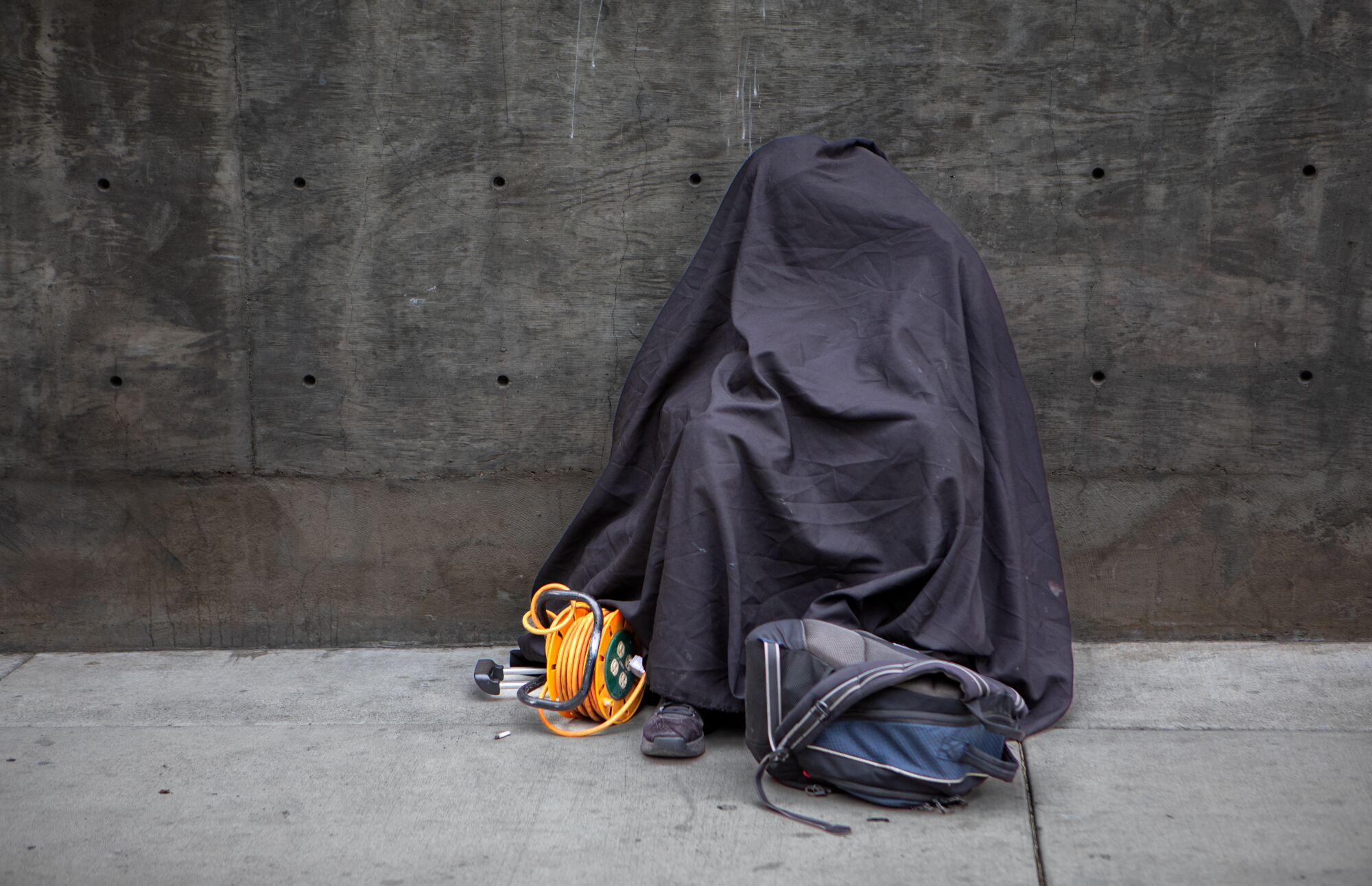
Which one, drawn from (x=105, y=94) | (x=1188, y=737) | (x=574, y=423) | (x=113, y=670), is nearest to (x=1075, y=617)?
(x=1188, y=737)

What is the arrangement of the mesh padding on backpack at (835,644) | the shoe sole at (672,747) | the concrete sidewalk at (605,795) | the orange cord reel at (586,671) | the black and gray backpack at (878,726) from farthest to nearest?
the orange cord reel at (586,671) → the shoe sole at (672,747) → the mesh padding on backpack at (835,644) → the black and gray backpack at (878,726) → the concrete sidewalk at (605,795)

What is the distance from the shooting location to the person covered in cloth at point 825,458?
2.59 metres

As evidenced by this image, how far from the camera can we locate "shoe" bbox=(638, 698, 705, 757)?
2.52 m

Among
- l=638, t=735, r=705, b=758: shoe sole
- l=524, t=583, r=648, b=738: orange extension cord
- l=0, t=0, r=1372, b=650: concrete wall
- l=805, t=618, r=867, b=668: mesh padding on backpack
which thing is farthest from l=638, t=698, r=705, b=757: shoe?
l=0, t=0, r=1372, b=650: concrete wall

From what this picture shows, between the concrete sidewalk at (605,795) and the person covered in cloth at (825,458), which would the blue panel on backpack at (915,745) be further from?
the person covered in cloth at (825,458)

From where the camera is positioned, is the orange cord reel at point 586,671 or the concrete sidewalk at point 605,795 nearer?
the concrete sidewalk at point 605,795

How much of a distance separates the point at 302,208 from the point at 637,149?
1015 millimetres

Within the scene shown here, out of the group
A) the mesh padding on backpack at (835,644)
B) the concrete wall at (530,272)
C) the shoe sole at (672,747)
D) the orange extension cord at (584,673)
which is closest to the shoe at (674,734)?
the shoe sole at (672,747)

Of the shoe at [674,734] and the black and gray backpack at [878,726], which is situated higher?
the black and gray backpack at [878,726]

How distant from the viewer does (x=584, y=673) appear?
A: 2699mm

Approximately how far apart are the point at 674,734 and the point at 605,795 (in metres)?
0.23

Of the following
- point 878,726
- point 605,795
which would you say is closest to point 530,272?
point 605,795

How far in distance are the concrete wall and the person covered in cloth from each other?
332 millimetres

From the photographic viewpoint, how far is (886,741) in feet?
7.37
